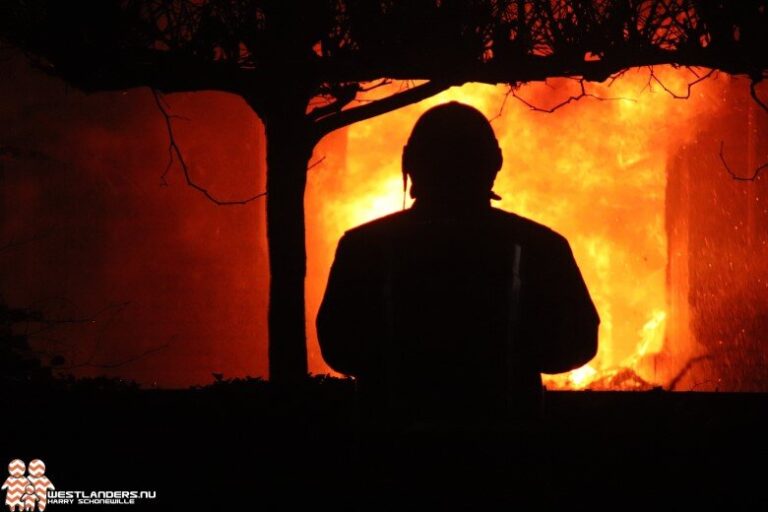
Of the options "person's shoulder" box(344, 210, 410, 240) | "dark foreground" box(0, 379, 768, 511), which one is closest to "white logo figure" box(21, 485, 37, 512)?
"dark foreground" box(0, 379, 768, 511)

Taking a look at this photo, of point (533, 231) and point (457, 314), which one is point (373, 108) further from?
point (457, 314)

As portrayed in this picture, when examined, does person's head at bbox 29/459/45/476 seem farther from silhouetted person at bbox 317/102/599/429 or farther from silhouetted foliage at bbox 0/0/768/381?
silhouetted person at bbox 317/102/599/429

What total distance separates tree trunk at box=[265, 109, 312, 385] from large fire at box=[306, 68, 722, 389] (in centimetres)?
749

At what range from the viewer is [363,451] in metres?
2.43

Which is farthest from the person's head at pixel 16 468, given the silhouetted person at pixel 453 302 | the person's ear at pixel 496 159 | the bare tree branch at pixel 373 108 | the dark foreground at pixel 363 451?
the bare tree branch at pixel 373 108

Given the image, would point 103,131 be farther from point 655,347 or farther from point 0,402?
point 655,347

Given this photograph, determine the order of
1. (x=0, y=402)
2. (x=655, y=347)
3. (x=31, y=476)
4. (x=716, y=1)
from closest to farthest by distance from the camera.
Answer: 1. (x=31, y=476)
2. (x=0, y=402)
3. (x=716, y=1)
4. (x=655, y=347)

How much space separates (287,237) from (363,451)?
3.77m

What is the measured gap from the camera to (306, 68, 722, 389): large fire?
1385 cm

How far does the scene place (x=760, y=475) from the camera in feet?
13.3

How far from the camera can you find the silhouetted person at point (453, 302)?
2.33m

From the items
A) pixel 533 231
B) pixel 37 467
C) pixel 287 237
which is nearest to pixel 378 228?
pixel 533 231

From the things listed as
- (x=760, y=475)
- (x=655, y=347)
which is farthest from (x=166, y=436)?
(x=655, y=347)

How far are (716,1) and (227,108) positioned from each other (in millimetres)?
9162
